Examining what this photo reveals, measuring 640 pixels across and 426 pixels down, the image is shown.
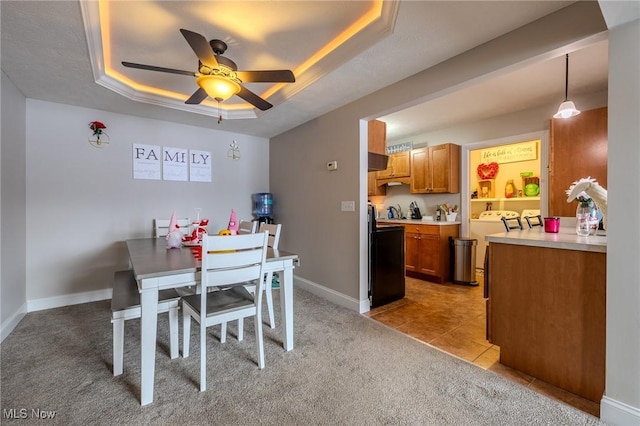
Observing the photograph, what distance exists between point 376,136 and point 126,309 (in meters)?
2.97

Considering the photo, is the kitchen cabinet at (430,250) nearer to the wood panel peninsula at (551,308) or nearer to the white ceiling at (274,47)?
the white ceiling at (274,47)

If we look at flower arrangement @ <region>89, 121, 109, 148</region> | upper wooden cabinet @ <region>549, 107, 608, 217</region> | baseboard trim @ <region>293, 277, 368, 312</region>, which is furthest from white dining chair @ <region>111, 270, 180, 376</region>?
upper wooden cabinet @ <region>549, 107, 608, 217</region>

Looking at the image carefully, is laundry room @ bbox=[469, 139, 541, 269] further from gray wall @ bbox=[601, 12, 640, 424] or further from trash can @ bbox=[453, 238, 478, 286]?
gray wall @ bbox=[601, 12, 640, 424]

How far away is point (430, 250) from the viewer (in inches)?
168

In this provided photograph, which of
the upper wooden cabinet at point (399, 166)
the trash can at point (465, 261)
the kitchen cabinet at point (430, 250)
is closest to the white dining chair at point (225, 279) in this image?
the kitchen cabinet at point (430, 250)

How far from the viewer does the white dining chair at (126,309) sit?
174 centimetres

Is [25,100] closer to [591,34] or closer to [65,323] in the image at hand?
[65,323]

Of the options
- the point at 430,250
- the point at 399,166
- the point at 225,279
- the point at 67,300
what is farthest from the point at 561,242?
the point at 67,300

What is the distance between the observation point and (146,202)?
12.0 feet

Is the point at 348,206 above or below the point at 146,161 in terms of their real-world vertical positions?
below

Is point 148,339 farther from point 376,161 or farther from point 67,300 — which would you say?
point 376,161

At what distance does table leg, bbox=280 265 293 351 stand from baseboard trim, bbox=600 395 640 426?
1862 mm

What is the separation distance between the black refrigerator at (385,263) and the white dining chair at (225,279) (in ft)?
5.06

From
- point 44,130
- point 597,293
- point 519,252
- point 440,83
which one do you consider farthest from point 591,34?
point 44,130
